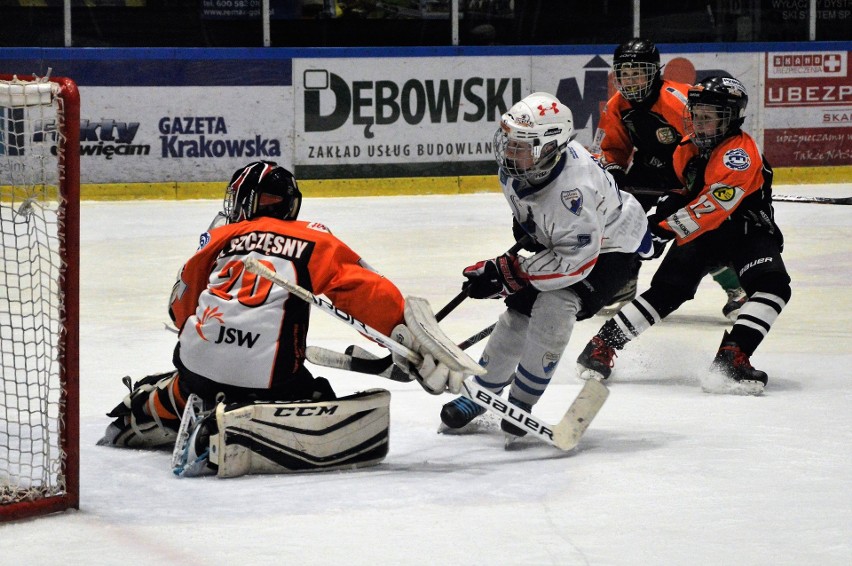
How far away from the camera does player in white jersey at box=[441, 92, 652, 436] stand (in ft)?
12.1

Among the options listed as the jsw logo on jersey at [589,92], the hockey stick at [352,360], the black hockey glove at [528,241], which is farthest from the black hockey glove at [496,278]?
the jsw logo on jersey at [589,92]

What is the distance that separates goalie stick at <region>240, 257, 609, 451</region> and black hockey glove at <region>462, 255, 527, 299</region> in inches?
14.3

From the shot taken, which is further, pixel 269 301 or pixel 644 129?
pixel 644 129

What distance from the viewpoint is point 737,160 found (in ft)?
15.2

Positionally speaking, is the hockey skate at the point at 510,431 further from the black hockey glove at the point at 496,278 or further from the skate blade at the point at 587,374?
the skate blade at the point at 587,374

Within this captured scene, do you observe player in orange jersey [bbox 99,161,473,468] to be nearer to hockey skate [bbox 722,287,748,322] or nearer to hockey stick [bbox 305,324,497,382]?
hockey stick [bbox 305,324,497,382]

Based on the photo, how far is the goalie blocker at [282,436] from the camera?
3.25 meters

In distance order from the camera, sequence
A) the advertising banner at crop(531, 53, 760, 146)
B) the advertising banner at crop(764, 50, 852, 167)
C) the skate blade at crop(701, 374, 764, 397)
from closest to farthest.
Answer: the skate blade at crop(701, 374, 764, 397) < the advertising banner at crop(531, 53, 760, 146) < the advertising banner at crop(764, 50, 852, 167)

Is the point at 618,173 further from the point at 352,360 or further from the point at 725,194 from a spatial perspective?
the point at 352,360

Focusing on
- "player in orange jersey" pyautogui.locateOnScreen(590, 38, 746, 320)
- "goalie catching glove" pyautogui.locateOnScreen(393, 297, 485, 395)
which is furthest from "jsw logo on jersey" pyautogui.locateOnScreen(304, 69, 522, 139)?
"goalie catching glove" pyautogui.locateOnScreen(393, 297, 485, 395)

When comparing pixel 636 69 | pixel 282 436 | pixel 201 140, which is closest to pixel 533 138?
pixel 282 436

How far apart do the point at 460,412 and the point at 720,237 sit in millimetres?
1468

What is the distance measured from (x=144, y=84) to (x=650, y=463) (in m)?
7.01

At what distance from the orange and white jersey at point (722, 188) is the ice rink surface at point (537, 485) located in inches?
22.5
